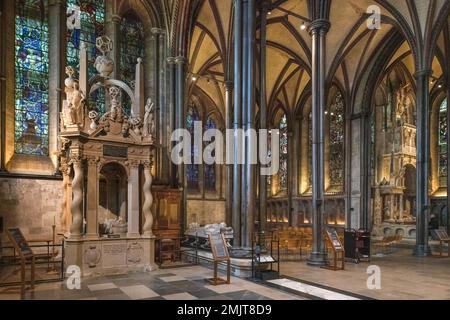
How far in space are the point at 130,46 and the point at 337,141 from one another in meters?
17.0

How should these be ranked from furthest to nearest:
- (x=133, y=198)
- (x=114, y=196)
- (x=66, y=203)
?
(x=114, y=196)
(x=66, y=203)
(x=133, y=198)

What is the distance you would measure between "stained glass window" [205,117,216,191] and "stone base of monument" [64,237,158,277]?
788 inches

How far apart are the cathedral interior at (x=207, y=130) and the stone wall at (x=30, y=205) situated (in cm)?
5

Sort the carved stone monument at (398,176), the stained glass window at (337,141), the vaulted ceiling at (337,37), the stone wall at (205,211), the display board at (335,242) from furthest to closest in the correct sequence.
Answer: the stone wall at (205,211)
the stained glass window at (337,141)
the carved stone monument at (398,176)
the vaulted ceiling at (337,37)
the display board at (335,242)

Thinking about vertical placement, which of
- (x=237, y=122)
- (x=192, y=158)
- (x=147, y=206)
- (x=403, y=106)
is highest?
(x=403, y=106)

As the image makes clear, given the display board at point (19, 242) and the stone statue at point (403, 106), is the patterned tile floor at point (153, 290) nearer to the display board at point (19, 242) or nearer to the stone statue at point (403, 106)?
the display board at point (19, 242)

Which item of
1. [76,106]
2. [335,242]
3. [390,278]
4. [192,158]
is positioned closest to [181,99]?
[76,106]

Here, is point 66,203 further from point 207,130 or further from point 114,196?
point 207,130

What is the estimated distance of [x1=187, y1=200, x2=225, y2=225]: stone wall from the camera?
95.5ft

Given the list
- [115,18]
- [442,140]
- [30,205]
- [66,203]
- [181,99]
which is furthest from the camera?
[442,140]

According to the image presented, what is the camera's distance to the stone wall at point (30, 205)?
1316 cm

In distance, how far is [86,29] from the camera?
645 inches

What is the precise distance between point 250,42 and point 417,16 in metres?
10.3

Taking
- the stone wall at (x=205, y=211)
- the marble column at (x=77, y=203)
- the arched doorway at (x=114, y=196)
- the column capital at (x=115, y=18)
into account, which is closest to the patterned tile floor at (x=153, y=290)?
the marble column at (x=77, y=203)
